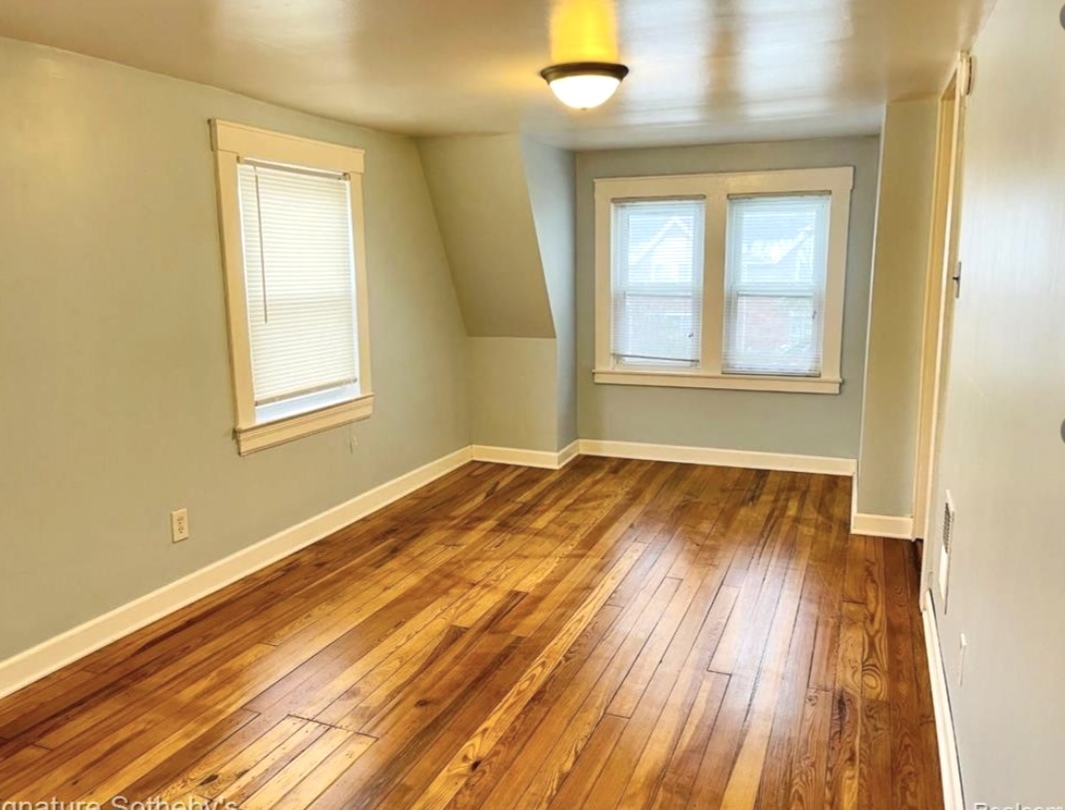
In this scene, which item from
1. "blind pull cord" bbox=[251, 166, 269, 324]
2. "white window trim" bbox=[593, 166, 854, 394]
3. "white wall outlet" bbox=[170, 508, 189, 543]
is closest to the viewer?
"white wall outlet" bbox=[170, 508, 189, 543]

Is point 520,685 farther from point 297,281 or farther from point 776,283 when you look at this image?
point 776,283

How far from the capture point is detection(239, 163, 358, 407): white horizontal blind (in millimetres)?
3582

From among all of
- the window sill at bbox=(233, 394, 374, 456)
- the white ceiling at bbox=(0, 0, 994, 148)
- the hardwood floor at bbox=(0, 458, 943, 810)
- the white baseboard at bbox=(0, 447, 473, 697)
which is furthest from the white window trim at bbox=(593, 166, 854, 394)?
the window sill at bbox=(233, 394, 374, 456)

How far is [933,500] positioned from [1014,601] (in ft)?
6.04

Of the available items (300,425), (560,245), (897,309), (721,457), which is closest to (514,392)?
(560,245)

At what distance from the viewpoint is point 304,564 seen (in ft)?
12.3

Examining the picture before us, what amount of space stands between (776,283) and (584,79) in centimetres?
274

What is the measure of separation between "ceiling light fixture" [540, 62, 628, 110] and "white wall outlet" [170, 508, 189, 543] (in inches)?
89.8

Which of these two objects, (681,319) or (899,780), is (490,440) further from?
(899,780)

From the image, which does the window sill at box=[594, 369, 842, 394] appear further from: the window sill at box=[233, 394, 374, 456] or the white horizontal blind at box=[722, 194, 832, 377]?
the window sill at box=[233, 394, 374, 456]

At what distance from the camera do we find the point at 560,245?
5.24m

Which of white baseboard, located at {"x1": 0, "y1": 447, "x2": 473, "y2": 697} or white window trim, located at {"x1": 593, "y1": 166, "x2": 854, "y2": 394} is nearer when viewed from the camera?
white baseboard, located at {"x1": 0, "y1": 447, "x2": 473, "y2": 697}

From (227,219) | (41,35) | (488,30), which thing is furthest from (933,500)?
(41,35)

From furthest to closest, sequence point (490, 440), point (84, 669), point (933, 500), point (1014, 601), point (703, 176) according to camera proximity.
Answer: point (490, 440) → point (703, 176) → point (933, 500) → point (84, 669) → point (1014, 601)
